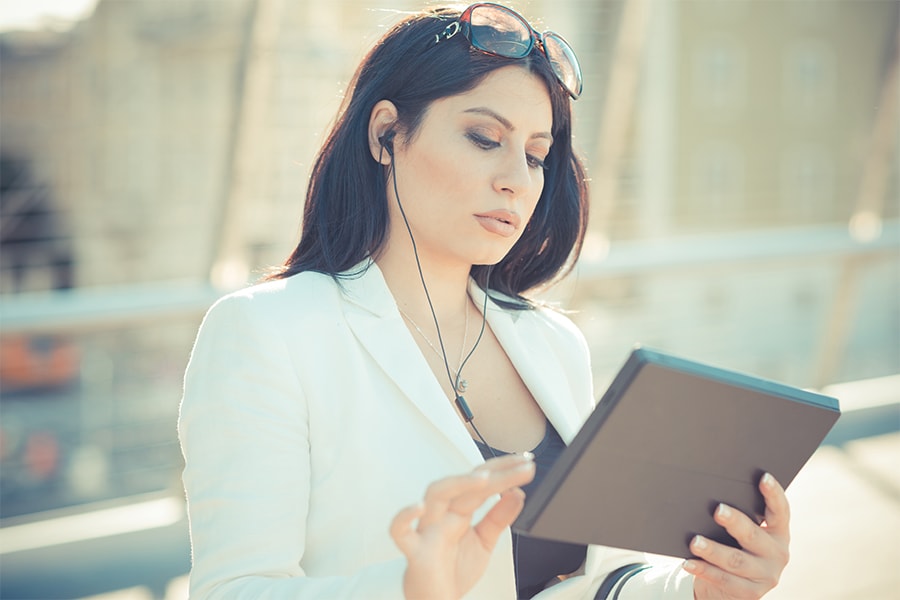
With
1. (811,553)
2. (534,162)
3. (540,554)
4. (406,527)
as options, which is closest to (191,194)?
(811,553)

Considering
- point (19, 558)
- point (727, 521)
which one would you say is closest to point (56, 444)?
point (19, 558)

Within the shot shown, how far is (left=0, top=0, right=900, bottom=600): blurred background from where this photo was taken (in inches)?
119

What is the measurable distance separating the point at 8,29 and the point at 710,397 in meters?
3.38

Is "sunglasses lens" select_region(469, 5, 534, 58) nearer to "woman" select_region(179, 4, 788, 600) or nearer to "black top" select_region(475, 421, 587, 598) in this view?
"woman" select_region(179, 4, 788, 600)

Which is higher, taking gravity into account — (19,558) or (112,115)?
(112,115)

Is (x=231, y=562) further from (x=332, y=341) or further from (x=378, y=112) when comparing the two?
(x=378, y=112)

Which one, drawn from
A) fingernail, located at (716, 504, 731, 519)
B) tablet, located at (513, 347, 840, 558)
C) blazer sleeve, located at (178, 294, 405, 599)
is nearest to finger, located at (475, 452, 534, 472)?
tablet, located at (513, 347, 840, 558)

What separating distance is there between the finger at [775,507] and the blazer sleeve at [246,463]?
19.5 inches

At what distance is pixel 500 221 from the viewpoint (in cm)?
142

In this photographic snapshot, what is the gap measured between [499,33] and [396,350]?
0.51 meters

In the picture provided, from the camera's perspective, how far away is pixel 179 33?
5.38 m

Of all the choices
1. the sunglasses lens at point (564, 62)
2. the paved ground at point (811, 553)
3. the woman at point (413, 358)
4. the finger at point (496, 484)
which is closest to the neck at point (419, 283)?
the woman at point (413, 358)

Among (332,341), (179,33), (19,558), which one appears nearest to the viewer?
(332,341)

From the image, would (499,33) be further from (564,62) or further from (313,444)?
(313,444)
